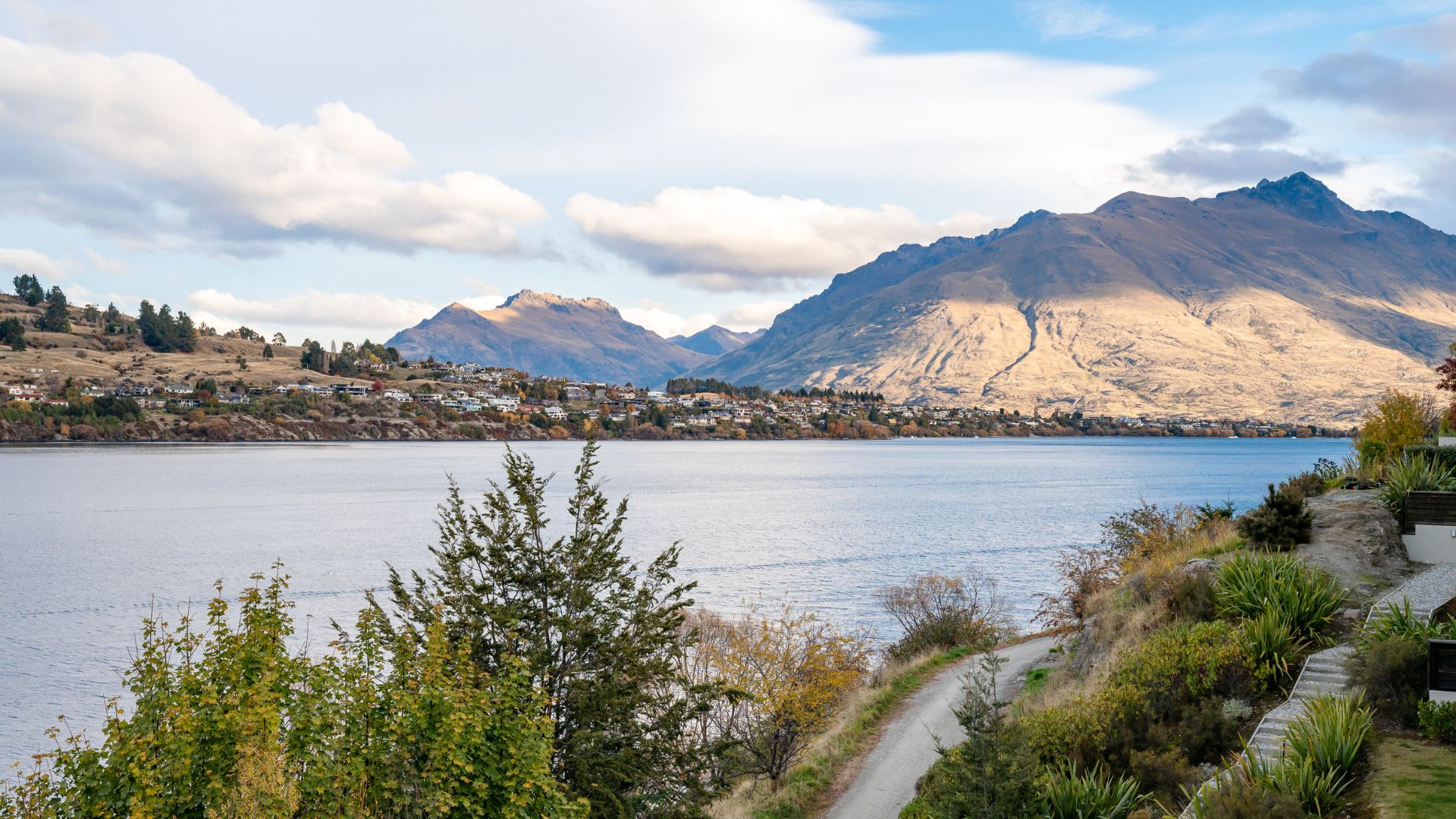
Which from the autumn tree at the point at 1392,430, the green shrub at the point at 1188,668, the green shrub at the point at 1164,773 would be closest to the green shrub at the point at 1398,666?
the green shrub at the point at 1188,668

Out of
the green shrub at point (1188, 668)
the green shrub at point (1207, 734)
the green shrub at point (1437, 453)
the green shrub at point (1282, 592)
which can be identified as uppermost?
the green shrub at point (1437, 453)

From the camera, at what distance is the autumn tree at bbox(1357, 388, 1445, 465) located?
3262cm

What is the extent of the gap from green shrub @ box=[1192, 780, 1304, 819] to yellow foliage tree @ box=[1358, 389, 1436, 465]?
78.7ft

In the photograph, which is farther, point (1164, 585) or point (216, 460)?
point (216, 460)

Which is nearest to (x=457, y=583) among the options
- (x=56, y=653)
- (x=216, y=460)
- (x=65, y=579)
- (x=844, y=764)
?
(x=844, y=764)

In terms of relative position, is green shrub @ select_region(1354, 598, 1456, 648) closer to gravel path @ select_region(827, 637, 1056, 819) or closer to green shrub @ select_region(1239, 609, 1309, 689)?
green shrub @ select_region(1239, 609, 1309, 689)

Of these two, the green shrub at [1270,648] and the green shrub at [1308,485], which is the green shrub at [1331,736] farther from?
the green shrub at [1308,485]

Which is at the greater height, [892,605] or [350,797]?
[350,797]

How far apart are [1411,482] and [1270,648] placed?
11.0m

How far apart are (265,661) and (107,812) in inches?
103

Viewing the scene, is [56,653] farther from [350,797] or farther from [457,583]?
[350,797]

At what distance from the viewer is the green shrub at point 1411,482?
25.6m

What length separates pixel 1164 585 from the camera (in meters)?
24.8

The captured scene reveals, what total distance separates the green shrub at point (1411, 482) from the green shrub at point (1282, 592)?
5492 millimetres
